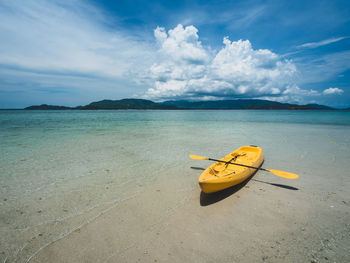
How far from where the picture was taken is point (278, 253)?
3570 millimetres

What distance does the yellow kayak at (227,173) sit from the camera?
17.1 feet

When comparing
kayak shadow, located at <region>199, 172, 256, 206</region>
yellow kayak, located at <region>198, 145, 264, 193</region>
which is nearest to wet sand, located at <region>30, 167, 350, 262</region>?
kayak shadow, located at <region>199, 172, 256, 206</region>

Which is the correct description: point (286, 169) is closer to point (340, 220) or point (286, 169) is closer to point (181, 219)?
point (340, 220)

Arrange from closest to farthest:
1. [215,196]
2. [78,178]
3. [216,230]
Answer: [216,230] → [215,196] → [78,178]

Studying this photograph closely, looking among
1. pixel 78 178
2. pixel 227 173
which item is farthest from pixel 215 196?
pixel 78 178

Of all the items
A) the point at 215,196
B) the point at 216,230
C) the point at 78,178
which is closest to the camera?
the point at 216,230

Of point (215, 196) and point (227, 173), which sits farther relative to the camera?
point (227, 173)

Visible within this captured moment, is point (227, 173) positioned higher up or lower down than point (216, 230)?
higher up

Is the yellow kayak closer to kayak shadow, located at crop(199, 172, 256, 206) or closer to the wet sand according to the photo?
kayak shadow, located at crop(199, 172, 256, 206)

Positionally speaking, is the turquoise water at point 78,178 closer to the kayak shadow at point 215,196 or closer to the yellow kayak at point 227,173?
the kayak shadow at point 215,196

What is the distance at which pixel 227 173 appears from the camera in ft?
19.4

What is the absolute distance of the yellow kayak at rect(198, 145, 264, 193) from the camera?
5.21 metres

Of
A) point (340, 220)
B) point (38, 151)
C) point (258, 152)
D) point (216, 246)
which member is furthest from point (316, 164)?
point (38, 151)

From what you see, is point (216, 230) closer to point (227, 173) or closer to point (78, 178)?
point (227, 173)
